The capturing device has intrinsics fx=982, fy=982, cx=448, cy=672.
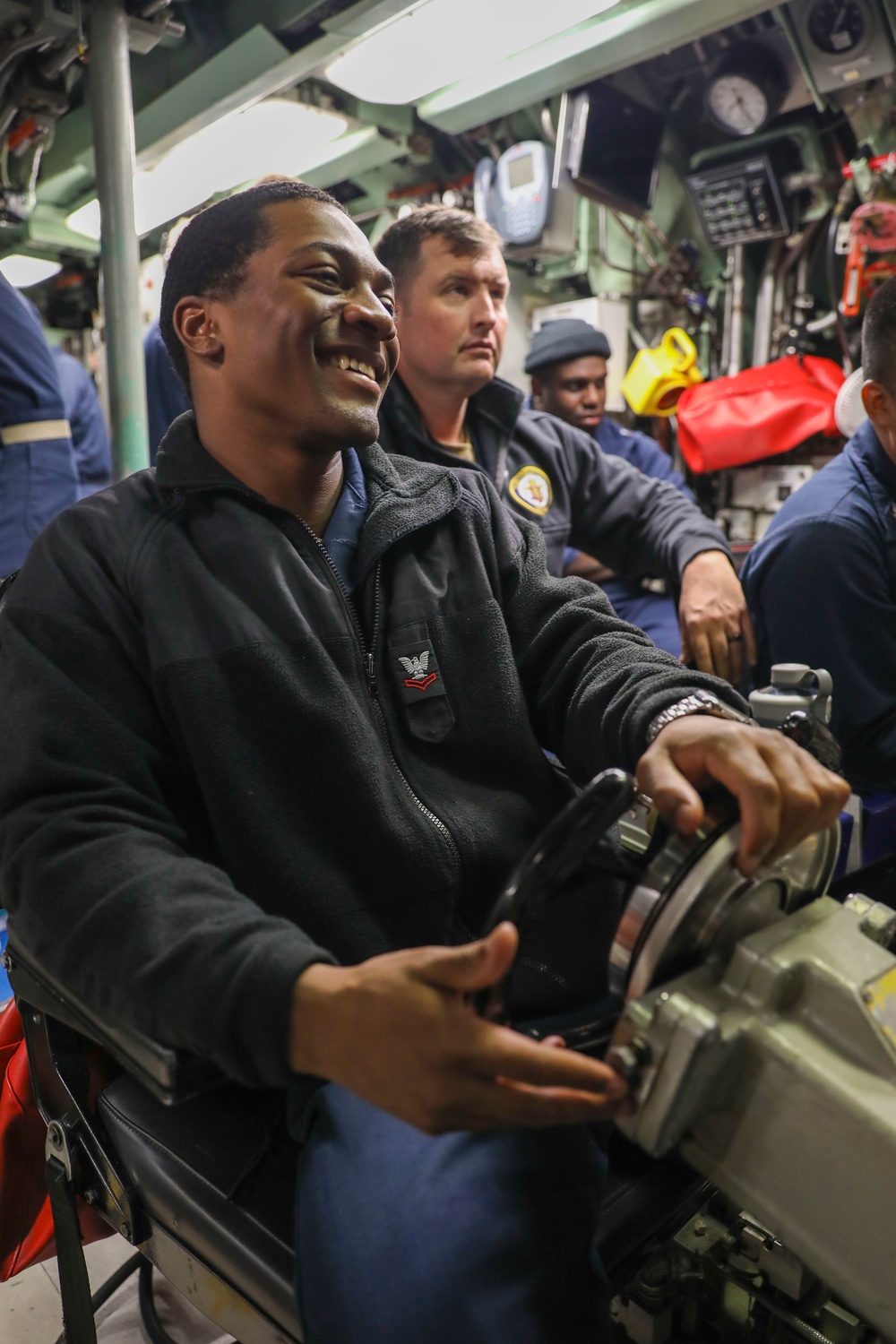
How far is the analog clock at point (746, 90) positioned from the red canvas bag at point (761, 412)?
3.62ft

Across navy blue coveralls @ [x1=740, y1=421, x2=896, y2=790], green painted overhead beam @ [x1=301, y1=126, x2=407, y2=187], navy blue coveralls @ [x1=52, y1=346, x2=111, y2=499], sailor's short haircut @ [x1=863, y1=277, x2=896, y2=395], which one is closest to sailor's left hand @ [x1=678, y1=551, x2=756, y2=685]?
navy blue coveralls @ [x1=740, y1=421, x2=896, y2=790]

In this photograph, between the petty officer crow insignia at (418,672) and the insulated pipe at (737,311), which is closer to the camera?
the petty officer crow insignia at (418,672)

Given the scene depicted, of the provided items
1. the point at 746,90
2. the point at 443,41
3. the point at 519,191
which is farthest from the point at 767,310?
the point at 443,41

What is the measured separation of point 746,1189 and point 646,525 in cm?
200

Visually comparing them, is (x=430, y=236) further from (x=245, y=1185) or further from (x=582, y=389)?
(x=245, y=1185)

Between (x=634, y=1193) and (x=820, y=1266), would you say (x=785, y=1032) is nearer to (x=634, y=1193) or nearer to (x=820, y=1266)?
(x=820, y=1266)

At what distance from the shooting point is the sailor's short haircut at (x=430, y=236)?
2520mm

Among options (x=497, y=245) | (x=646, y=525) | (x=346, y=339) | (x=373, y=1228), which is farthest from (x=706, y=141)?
(x=373, y=1228)

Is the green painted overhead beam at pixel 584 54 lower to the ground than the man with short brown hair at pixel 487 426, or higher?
higher

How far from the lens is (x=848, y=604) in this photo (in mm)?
1987

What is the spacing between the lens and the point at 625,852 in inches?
37.0

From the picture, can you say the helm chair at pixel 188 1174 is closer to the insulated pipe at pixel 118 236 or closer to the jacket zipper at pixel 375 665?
the jacket zipper at pixel 375 665

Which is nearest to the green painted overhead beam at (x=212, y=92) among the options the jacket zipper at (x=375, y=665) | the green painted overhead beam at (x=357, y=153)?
the green painted overhead beam at (x=357, y=153)

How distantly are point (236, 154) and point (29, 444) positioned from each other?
2884 millimetres
